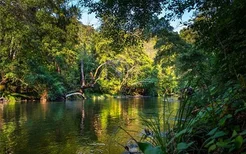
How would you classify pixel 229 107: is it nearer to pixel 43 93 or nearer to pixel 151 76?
pixel 43 93

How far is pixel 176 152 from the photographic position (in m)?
1.75

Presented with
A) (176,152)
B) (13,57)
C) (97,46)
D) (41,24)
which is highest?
(97,46)

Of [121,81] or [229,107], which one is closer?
[229,107]

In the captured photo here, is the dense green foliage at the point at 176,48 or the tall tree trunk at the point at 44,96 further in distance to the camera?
the tall tree trunk at the point at 44,96

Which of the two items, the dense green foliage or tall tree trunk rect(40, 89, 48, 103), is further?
tall tree trunk rect(40, 89, 48, 103)

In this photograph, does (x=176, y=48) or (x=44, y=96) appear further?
(x=44, y=96)

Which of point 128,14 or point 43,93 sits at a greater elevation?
point 128,14

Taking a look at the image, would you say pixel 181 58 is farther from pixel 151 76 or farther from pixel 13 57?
pixel 151 76

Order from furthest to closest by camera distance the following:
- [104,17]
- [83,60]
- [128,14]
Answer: [83,60]
[104,17]
[128,14]

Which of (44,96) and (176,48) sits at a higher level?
(176,48)

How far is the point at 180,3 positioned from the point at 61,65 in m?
22.8

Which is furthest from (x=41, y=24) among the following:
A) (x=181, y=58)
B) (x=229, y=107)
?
(x=181, y=58)

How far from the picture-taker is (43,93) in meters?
23.9

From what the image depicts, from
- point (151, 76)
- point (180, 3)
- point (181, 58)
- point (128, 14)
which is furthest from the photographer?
point (151, 76)
